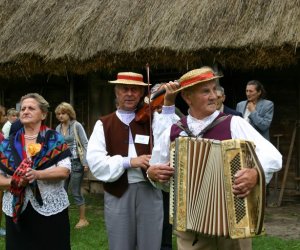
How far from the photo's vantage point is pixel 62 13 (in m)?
9.86

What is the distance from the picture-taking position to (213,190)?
299 cm

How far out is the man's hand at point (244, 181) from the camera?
2.81m

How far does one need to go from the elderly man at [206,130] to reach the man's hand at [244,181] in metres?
0.19

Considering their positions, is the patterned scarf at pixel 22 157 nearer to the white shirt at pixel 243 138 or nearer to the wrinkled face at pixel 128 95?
the wrinkled face at pixel 128 95

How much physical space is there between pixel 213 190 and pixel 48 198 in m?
1.54

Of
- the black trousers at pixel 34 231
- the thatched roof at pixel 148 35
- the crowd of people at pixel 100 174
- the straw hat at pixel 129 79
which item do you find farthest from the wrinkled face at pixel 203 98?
the thatched roof at pixel 148 35

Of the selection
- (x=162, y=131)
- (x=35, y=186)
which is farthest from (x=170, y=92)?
(x=35, y=186)

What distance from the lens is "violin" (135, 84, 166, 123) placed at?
155 inches

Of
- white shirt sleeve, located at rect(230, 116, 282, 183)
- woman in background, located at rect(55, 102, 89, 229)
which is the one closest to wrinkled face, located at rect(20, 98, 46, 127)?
white shirt sleeve, located at rect(230, 116, 282, 183)

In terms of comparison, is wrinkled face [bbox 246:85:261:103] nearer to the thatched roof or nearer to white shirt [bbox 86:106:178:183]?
the thatched roof

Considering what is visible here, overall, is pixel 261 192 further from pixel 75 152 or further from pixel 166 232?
pixel 75 152

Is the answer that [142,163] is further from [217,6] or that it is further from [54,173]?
[217,6]

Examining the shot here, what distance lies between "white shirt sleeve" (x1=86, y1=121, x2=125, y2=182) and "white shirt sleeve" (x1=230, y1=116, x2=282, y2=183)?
1.03 meters

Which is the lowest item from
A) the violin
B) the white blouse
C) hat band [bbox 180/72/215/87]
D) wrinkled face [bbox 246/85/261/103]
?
the white blouse
